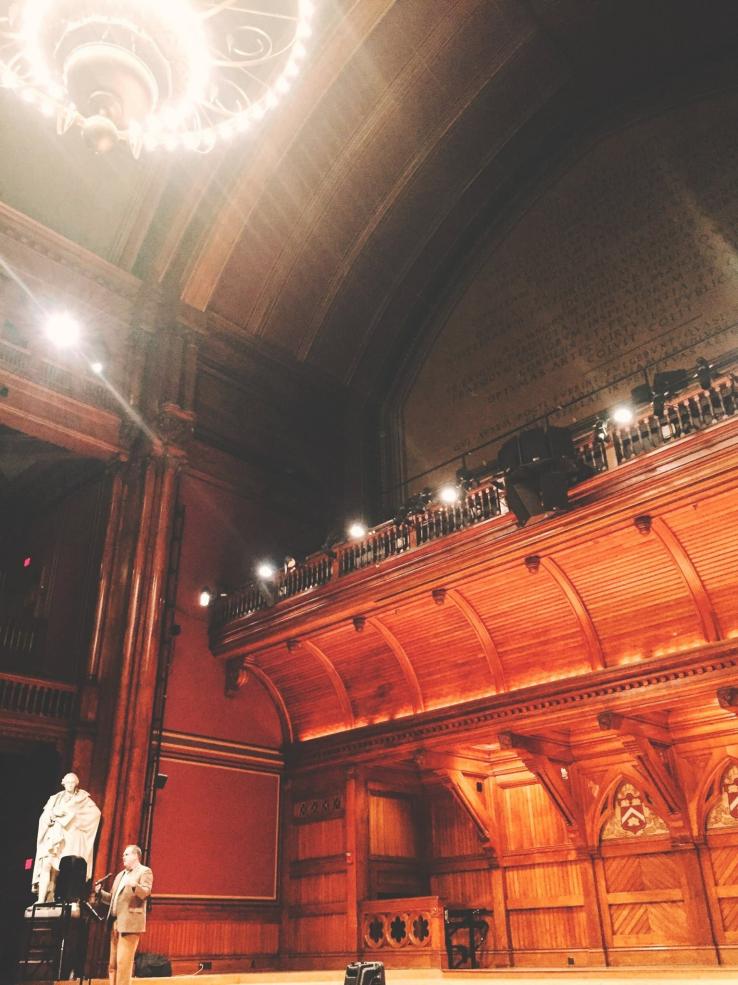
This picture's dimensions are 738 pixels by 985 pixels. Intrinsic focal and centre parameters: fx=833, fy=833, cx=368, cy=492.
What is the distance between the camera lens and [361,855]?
11.2 m

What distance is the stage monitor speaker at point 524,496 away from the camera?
8.81 metres

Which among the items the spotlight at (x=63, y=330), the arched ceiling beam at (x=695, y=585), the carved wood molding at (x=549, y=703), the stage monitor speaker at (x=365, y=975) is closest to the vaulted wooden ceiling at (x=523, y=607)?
the arched ceiling beam at (x=695, y=585)

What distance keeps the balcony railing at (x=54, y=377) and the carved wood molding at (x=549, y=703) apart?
617 cm

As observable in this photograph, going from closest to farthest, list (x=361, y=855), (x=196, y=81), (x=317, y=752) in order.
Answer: (x=196, y=81) → (x=361, y=855) → (x=317, y=752)

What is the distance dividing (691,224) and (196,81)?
852 cm

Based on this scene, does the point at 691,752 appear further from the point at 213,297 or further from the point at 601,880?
the point at 213,297

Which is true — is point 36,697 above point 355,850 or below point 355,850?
above

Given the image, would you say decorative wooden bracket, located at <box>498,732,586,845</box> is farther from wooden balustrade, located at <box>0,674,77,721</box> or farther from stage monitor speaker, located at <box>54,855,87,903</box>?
wooden balustrade, located at <box>0,674,77,721</box>

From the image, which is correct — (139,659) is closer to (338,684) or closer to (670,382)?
(338,684)

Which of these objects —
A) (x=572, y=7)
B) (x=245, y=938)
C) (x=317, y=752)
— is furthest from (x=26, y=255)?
(x=245, y=938)

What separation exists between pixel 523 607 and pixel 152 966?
6003 mm

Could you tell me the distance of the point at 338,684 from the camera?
1199 centimetres

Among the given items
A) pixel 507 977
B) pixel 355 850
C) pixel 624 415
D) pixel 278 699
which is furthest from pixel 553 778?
pixel 624 415

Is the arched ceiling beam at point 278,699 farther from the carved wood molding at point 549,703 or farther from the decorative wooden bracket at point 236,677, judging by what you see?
the carved wood molding at point 549,703
